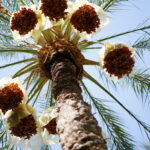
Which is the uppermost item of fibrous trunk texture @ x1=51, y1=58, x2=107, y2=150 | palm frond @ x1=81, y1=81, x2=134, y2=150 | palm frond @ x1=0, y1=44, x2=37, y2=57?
palm frond @ x1=0, y1=44, x2=37, y2=57

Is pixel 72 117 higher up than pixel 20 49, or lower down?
lower down

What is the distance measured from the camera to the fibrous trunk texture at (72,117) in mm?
3084

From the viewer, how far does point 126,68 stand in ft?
15.7

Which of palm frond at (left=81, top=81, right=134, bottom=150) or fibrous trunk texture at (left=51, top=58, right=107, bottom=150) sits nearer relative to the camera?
fibrous trunk texture at (left=51, top=58, right=107, bottom=150)

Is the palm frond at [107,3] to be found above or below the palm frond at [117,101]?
above

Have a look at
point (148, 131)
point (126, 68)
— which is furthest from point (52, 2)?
point (148, 131)

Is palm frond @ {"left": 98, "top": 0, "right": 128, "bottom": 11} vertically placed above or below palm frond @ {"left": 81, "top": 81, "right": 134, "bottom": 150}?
above

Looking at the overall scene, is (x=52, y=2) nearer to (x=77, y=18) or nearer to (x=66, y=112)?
(x=77, y=18)

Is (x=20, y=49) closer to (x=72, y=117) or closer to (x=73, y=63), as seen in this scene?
(x=73, y=63)

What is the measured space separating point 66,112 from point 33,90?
196cm

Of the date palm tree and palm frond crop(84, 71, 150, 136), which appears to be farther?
palm frond crop(84, 71, 150, 136)

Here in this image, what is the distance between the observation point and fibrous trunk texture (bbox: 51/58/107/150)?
3.08m

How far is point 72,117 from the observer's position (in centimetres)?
352

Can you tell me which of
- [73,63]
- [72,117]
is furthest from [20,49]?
[72,117]
